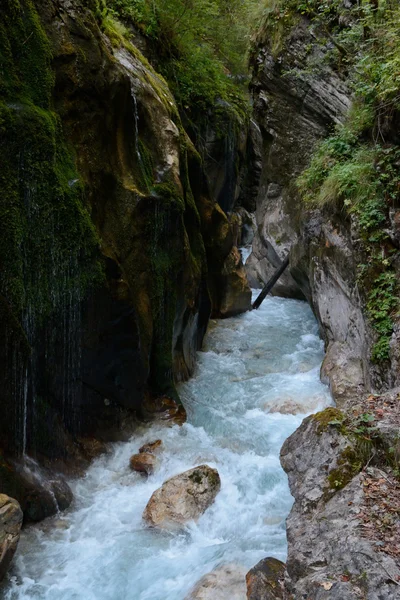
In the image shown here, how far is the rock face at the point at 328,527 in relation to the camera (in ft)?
9.66

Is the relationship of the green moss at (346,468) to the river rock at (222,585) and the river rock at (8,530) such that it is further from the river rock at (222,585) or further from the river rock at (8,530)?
the river rock at (8,530)

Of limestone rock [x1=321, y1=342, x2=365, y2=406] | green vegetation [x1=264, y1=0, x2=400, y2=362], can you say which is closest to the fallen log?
green vegetation [x1=264, y1=0, x2=400, y2=362]

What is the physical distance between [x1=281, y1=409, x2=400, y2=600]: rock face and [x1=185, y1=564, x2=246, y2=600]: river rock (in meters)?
0.78

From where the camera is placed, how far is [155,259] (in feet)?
26.2

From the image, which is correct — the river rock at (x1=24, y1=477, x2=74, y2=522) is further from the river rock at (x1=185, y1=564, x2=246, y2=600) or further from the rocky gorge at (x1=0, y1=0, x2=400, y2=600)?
the river rock at (x1=185, y1=564, x2=246, y2=600)

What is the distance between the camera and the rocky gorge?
4.00 meters

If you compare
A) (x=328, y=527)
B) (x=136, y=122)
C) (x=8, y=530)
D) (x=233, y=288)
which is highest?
(x=136, y=122)

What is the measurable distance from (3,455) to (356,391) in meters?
5.55

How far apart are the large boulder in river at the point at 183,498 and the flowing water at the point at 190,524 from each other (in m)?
0.11

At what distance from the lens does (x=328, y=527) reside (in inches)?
138

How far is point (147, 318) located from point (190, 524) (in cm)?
342

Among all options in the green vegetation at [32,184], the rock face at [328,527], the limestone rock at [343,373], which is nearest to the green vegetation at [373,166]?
the limestone rock at [343,373]

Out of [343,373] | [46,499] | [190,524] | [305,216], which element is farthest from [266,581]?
[305,216]

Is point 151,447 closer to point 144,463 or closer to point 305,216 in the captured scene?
point 144,463
